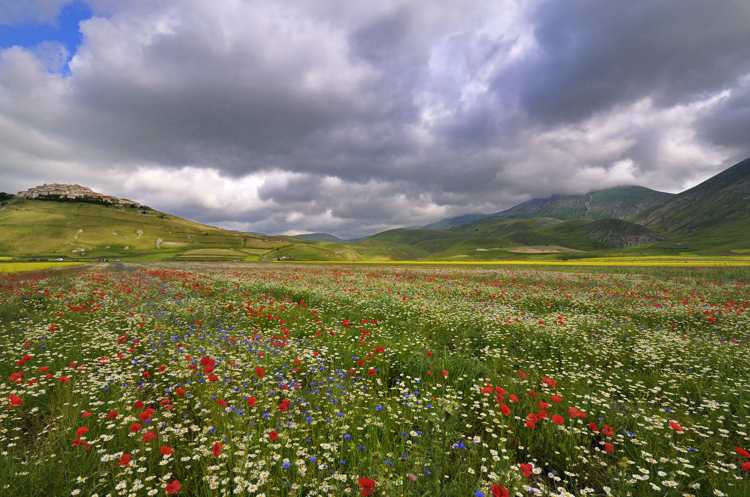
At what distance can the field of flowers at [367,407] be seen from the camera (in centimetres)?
288

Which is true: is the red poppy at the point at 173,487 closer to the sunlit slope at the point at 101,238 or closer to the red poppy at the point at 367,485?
the red poppy at the point at 367,485

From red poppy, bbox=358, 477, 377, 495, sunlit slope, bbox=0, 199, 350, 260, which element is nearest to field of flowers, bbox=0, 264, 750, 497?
red poppy, bbox=358, 477, 377, 495

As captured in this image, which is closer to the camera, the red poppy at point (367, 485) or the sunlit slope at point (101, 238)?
the red poppy at point (367, 485)

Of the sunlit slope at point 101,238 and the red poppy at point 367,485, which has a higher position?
the sunlit slope at point 101,238

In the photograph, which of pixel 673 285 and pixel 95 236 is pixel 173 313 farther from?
pixel 95 236

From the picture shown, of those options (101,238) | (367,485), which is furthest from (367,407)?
(101,238)

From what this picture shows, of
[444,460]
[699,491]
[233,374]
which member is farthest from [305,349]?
[699,491]

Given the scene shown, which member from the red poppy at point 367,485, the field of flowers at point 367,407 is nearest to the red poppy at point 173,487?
the field of flowers at point 367,407

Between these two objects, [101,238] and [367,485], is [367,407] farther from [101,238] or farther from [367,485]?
[101,238]

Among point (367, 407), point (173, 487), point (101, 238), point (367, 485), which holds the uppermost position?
point (101, 238)

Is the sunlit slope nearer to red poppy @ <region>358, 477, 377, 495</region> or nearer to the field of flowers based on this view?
the field of flowers

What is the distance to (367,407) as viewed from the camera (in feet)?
14.4

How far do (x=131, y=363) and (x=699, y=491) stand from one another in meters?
9.11

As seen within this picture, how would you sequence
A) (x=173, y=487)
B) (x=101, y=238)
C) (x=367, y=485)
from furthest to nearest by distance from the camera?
(x=101, y=238) → (x=173, y=487) → (x=367, y=485)
